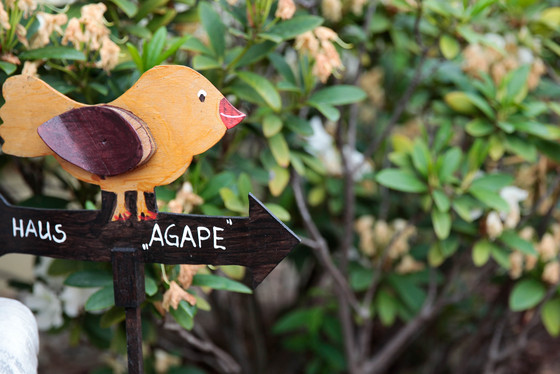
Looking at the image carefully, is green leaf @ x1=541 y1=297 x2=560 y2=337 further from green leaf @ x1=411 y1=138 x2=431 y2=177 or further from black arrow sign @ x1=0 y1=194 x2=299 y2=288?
black arrow sign @ x1=0 y1=194 x2=299 y2=288

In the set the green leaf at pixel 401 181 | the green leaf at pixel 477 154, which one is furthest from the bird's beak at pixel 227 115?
the green leaf at pixel 477 154

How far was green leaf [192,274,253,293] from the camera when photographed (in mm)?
1300

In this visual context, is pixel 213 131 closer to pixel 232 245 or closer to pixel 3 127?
pixel 232 245

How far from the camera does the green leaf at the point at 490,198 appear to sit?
163cm

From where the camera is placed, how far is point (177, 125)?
43.8 inches

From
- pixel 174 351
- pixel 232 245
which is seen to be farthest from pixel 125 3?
pixel 174 351

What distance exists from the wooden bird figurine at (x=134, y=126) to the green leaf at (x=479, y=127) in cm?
95

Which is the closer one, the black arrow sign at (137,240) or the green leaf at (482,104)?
the black arrow sign at (137,240)

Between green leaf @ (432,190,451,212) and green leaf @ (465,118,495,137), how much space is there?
0.23 metres

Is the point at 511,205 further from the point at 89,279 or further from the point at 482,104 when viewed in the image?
the point at 89,279

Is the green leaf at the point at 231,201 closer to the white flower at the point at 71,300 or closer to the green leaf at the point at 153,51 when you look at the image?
the green leaf at the point at 153,51

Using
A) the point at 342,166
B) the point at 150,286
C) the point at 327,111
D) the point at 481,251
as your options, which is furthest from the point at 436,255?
the point at 150,286

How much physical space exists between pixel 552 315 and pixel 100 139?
1632 millimetres

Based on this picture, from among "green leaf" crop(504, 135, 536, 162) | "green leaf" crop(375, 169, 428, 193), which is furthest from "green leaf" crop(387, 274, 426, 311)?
"green leaf" crop(504, 135, 536, 162)
